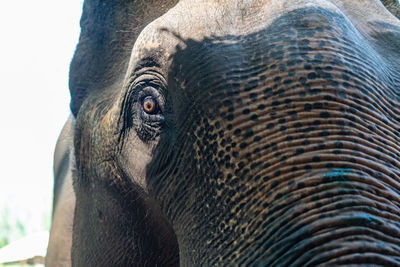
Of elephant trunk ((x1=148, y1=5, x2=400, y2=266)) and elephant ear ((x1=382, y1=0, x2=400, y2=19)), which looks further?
elephant ear ((x1=382, y1=0, x2=400, y2=19))

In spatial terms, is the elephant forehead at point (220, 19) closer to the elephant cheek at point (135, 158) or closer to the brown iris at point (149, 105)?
the brown iris at point (149, 105)

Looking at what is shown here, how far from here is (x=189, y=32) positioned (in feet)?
6.52

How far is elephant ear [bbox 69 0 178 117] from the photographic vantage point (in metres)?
2.63

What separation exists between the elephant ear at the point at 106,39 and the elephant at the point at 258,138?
1.10 ft

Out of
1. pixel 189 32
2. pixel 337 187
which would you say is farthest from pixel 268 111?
pixel 189 32

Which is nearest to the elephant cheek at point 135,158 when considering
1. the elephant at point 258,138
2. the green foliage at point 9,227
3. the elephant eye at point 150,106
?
the elephant at point 258,138

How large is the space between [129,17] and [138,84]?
23.3 inches

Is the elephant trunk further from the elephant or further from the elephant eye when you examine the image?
the elephant eye

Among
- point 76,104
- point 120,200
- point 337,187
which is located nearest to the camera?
point 337,187

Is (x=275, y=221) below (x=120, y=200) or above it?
above

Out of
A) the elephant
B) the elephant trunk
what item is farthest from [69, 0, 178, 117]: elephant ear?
the elephant trunk

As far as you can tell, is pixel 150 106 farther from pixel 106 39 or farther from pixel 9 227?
pixel 9 227

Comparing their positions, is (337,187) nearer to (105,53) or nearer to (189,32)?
(189,32)

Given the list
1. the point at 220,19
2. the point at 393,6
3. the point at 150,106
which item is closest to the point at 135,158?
the point at 150,106
